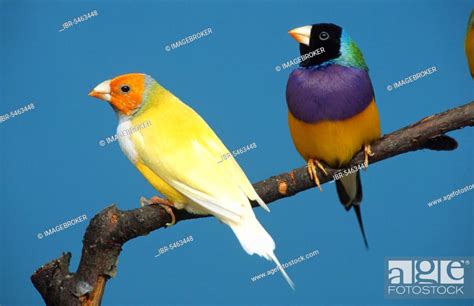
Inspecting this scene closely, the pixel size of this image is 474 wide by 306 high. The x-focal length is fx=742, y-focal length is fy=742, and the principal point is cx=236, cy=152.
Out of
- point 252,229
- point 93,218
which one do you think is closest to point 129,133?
point 93,218

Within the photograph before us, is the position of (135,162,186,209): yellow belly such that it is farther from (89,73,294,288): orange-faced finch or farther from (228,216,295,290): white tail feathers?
(228,216,295,290): white tail feathers

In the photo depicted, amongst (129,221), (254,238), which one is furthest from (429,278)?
(129,221)

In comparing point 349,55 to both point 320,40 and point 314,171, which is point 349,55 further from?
point 314,171

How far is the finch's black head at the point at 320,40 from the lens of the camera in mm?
2689

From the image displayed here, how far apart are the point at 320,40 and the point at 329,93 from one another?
205 millimetres

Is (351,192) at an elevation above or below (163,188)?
below

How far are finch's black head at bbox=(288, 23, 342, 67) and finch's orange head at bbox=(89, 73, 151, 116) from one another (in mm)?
595

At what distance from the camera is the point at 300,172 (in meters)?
2.67

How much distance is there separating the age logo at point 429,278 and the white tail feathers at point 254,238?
835 millimetres

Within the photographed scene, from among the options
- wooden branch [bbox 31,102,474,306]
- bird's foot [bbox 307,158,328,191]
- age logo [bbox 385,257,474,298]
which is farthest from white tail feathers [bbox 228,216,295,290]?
age logo [bbox 385,257,474,298]

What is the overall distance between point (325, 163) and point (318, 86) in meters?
0.31

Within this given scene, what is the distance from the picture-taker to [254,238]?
2502 mm

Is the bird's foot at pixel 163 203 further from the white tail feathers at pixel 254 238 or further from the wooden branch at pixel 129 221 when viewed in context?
the white tail feathers at pixel 254 238

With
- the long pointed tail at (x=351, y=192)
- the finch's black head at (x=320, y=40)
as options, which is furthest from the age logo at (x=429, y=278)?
the finch's black head at (x=320, y=40)
